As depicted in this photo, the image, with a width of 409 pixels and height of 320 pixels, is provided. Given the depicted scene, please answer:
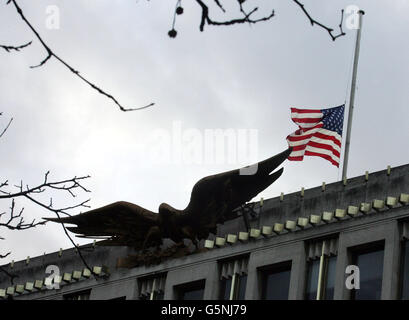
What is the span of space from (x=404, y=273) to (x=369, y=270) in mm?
Result: 1097

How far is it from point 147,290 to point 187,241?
206 cm

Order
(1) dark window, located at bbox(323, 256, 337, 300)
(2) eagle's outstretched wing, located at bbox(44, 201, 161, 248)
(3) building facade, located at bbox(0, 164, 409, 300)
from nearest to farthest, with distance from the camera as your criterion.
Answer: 1. (3) building facade, located at bbox(0, 164, 409, 300)
2. (1) dark window, located at bbox(323, 256, 337, 300)
3. (2) eagle's outstretched wing, located at bbox(44, 201, 161, 248)

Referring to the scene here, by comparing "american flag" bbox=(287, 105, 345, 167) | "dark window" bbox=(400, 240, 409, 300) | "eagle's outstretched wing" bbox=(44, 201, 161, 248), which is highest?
"american flag" bbox=(287, 105, 345, 167)

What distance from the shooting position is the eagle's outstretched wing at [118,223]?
37.8 m

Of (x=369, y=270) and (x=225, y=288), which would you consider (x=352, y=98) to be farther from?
(x=369, y=270)

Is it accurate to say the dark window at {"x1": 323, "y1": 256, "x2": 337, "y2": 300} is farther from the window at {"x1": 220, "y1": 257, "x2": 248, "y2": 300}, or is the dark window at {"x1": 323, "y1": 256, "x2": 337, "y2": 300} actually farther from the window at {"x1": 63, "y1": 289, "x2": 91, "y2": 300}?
the window at {"x1": 63, "y1": 289, "x2": 91, "y2": 300}

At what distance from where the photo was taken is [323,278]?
33000 millimetres

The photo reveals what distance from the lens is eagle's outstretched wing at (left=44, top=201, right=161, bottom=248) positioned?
37812 mm

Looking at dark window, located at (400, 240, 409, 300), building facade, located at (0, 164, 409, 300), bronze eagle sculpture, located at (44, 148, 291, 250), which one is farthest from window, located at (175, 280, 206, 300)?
dark window, located at (400, 240, 409, 300)

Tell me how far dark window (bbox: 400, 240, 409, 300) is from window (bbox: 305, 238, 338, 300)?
83.2 inches
